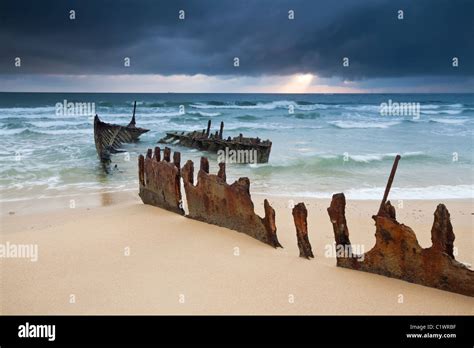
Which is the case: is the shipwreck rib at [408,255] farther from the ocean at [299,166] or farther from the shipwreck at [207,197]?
the ocean at [299,166]

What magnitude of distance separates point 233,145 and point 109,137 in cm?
575

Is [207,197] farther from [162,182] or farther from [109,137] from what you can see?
[109,137]

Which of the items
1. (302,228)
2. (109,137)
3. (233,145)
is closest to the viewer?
(302,228)

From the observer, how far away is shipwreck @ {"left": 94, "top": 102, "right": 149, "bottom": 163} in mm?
15620

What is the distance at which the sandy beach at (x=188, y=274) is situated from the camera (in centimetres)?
411

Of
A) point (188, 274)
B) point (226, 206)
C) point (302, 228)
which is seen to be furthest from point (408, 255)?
point (226, 206)

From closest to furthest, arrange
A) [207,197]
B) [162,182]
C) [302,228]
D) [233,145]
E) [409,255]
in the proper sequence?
1. [409,255]
2. [302,228]
3. [207,197]
4. [162,182]
5. [233,145]

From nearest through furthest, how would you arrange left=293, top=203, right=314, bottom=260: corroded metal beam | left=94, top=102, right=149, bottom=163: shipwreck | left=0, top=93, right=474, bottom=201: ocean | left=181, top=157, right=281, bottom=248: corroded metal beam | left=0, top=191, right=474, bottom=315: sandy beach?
left=0, top=191, right=474, bottom=315: sandy beach < left=293, top=203, right=314, bottom=260: corroded metal beam < left=181, top=157, right=281, bottom=248: corroded metal beam < left=0, top=93, right=474, bottom=201: ocean < left=94, top=102, right=149, bottom=163: shipwreck

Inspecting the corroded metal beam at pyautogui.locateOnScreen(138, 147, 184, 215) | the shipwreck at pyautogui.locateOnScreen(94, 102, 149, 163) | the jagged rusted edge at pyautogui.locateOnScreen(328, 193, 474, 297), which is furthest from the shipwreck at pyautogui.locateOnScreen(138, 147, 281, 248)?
the shipwreck at pyautogui.locateOnScreen(94, 102, 149, 163)

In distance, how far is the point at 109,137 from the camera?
18.5 meters

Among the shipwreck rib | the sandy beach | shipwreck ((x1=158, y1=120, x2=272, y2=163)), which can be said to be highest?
shipwreck ((x1=158, y1=120, x2=272, y2=163))

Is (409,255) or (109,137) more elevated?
(109,137)

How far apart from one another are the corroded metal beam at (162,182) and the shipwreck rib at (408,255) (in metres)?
3.23

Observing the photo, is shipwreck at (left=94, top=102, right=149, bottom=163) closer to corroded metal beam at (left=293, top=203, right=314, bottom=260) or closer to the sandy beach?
the sandy beach
